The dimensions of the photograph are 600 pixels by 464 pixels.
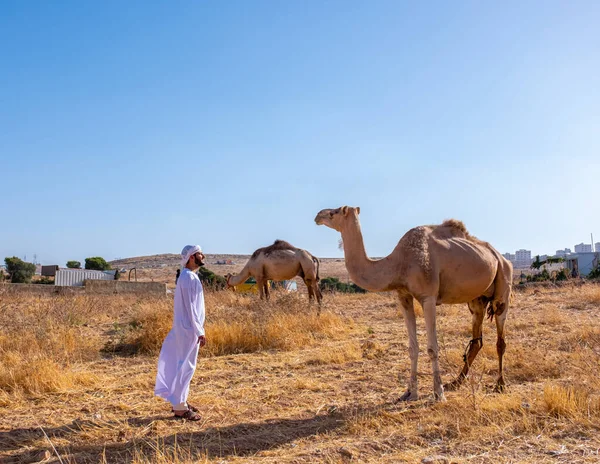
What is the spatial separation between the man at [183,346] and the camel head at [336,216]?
192 centimetres

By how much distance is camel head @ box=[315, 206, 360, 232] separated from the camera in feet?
25.7

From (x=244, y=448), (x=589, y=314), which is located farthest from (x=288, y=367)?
(x=589, y=314)

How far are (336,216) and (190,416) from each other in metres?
3.32

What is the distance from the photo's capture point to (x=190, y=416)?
691 centimetres

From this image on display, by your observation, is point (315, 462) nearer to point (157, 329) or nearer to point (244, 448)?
point (244, 448)

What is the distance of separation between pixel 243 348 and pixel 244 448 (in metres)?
6.15

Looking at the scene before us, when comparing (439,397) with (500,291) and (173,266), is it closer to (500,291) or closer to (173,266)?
(500,291)

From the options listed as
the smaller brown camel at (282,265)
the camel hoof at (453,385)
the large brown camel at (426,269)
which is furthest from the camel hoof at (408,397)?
the smaller brown camel at (282,265)

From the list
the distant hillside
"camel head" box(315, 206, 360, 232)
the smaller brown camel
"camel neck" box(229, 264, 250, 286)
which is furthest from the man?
the distant hillside

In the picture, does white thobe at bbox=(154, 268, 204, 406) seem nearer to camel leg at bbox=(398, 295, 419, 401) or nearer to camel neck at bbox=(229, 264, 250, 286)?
camel leg at bbox=(398, 295, 419, 401)

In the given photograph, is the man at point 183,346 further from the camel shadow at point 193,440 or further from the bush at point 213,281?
the bush at point 213,281

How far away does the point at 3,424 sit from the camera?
22.1 feet

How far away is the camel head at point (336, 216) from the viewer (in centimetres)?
784

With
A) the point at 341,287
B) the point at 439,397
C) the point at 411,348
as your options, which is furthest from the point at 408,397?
the point at 341,287
